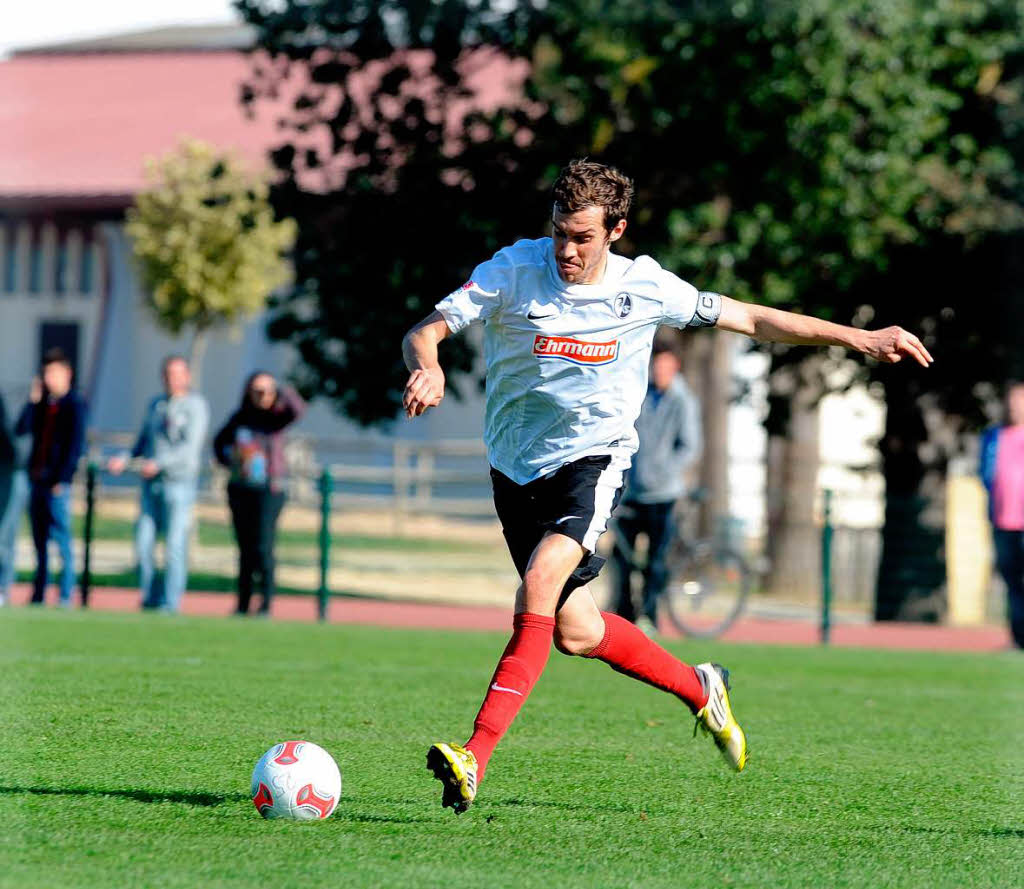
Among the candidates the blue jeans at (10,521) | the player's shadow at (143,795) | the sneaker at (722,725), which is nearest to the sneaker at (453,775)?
the player's shadow at (143,795)

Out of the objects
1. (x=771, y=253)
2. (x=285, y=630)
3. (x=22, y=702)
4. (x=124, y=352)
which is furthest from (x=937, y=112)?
(x=124, y=352)

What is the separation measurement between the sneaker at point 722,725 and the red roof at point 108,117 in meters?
31.0

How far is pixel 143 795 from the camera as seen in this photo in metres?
5.69

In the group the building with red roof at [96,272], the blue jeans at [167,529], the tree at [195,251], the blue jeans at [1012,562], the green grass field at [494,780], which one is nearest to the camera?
the green grass field at [494,780]

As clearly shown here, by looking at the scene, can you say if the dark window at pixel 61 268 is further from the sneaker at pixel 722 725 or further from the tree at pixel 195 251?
the sneaker at pixel 722 725

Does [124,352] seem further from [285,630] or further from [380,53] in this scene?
[285,630]

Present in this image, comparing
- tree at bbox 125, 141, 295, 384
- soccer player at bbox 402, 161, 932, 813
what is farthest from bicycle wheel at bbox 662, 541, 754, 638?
tree at bbox 125, 141, 295, 384

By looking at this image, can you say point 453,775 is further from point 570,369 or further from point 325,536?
point 325,536

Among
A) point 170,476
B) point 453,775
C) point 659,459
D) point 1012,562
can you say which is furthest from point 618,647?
point 170,476

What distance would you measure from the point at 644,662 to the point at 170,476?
30.3ft

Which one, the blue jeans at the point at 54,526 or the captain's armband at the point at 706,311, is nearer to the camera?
the captain's armband at the point at 706,311

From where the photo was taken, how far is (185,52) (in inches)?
1837

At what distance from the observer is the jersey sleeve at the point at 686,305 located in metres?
6.11

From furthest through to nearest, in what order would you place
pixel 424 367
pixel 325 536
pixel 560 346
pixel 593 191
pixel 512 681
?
pixel 325 536 → pixel 560 346 → pixel 593 191 → pixel 512 681 → pixel 424 367
